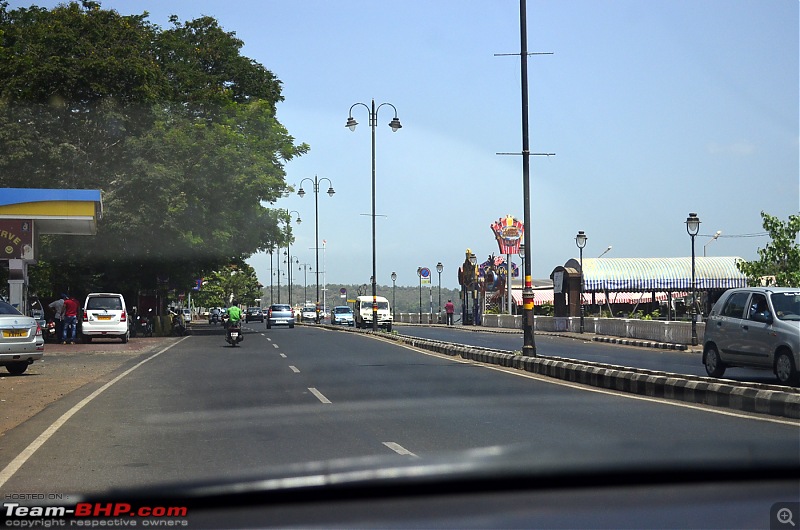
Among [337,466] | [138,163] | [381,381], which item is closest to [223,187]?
[138,163]

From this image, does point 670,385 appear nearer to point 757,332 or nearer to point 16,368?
point 757,332

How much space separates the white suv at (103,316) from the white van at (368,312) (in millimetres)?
27111

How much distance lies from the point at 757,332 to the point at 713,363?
1714 millimetres

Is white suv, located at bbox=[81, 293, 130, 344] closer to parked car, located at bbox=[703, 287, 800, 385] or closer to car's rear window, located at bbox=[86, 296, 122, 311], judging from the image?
car's rear window, located at bbox=[86, 296, 122, 311]

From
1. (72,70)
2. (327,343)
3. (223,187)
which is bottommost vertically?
(327,343)

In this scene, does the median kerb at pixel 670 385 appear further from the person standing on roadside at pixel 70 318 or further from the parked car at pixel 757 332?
the person standing on roadside at pixel 70 318

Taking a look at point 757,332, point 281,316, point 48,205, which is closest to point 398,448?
point 757,332

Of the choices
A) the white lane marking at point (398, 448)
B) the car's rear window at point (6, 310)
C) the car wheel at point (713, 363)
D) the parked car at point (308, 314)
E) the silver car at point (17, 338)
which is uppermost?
the car's rear window at point (6, 310)

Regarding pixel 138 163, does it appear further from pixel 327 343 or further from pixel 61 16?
pixel 327 343

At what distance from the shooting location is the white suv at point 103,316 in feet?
113

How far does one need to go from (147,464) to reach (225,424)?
2.84m

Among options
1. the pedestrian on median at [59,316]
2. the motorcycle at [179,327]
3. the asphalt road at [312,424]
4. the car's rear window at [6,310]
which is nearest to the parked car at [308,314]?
the motorcycle at [179,327]

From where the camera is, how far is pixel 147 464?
28.7ft

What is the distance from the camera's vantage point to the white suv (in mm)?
34312
